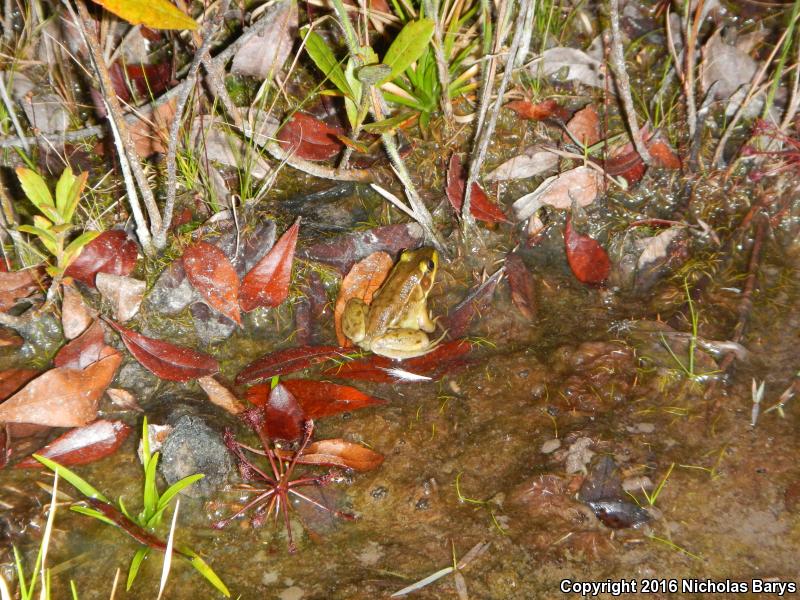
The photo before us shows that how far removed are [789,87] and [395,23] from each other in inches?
112

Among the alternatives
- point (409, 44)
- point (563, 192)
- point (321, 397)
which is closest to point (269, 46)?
point (409, 44)

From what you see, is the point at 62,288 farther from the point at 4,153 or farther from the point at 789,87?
the point at 789,87

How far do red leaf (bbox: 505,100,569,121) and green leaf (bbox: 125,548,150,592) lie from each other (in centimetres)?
359

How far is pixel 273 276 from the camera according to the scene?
3.79 m

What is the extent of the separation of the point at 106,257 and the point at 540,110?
121 inches

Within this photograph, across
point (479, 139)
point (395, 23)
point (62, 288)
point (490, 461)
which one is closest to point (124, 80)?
point (62, 288)

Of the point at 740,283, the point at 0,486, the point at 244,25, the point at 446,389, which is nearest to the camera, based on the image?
the point at 0,486

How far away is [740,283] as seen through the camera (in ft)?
12.7

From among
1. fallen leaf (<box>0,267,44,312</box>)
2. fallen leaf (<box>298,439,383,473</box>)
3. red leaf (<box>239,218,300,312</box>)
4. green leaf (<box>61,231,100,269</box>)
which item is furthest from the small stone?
fallen leaf (<box>0,267,44,312</box>)

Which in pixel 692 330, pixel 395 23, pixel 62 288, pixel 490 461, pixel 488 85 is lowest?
pixel 490 461

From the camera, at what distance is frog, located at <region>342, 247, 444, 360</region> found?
363 cm

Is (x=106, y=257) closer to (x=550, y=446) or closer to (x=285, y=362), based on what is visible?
(x=285, y=362)

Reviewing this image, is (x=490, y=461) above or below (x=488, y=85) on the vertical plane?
below

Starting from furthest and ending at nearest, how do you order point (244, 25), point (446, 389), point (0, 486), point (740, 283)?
point (244, 25), point (740, 283), point (446, 389), point (0, 486)
